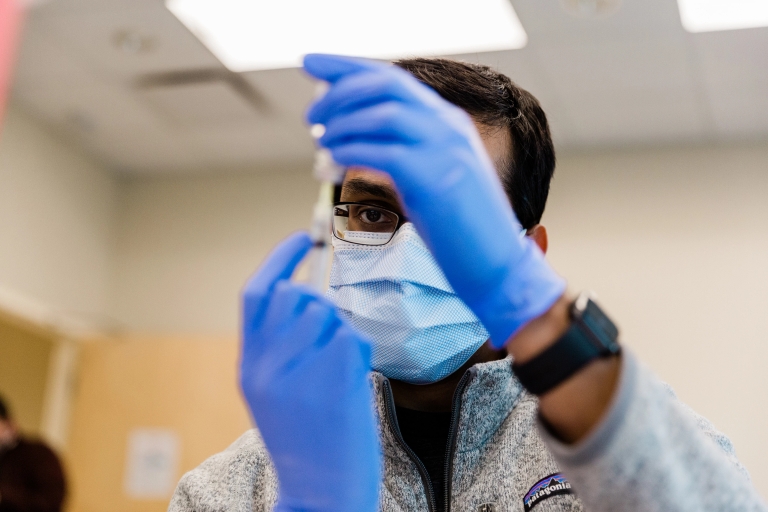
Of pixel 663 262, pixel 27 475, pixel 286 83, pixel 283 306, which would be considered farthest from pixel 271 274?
pixel 663 262

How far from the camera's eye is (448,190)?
645 mm

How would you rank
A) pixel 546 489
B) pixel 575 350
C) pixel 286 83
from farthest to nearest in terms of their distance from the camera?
pixel 286 83 < pixel 546 489 < pixel 575 350

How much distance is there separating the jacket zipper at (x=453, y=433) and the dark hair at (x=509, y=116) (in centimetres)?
27

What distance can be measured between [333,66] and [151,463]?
3256 millimetres

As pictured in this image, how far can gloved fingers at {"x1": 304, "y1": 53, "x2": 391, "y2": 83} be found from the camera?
2.32 feet

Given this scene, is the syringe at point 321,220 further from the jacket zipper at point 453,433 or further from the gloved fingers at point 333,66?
the jacket zipper at point 453,433

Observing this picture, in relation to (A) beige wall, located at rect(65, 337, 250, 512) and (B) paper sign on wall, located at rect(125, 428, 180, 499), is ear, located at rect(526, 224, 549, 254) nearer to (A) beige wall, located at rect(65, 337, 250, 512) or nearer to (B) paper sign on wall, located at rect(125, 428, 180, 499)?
(A) beige wall, located at rect(65, 337, 250, 512)

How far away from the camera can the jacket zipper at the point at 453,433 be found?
976 millimetres

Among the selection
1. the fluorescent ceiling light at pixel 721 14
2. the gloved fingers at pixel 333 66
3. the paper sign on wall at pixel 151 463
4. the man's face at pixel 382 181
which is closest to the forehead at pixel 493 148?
the man's face at pixel 382 181

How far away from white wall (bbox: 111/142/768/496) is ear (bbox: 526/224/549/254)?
7.26ft

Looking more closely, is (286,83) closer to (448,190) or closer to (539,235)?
(539,235)

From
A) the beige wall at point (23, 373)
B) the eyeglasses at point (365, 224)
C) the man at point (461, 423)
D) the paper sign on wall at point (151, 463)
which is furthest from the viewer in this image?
the beige wall at point (23, 373)

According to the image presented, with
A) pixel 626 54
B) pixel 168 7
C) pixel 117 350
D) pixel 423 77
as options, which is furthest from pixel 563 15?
pixel 117 350

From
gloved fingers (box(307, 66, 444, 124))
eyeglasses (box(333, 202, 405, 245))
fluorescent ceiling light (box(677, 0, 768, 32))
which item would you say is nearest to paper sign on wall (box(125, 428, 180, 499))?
fluorescent ceiling light (box(677, 0, 768, 32))
